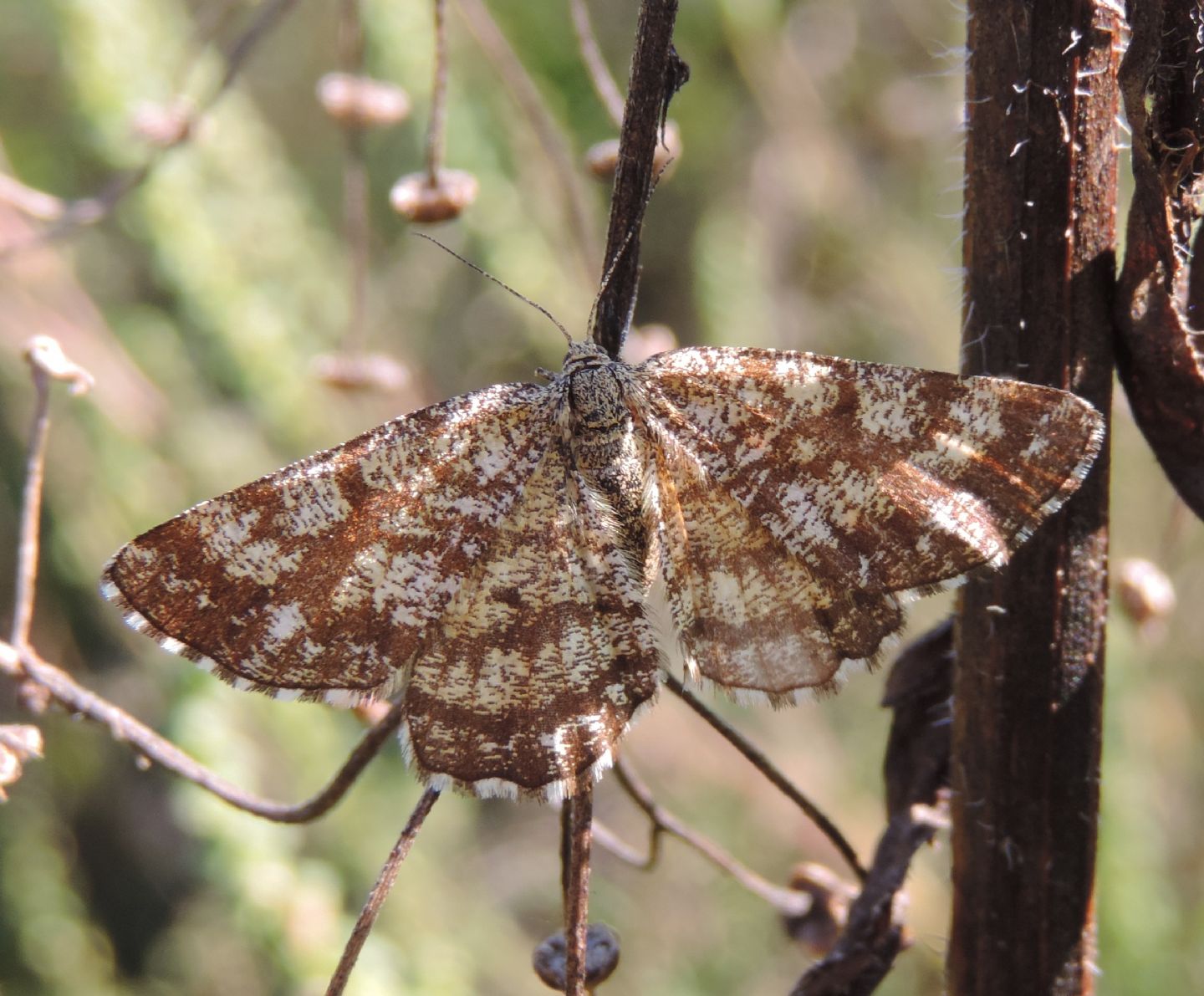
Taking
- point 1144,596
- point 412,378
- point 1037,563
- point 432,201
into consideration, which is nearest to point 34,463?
point 432,201

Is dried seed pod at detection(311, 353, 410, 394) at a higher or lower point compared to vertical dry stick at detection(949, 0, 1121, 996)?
higher

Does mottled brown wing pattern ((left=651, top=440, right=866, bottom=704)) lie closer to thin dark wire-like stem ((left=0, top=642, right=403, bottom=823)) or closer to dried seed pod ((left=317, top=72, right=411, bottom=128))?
thin dark wire-like stem ((left=0, top=642, right=403, bottom=823))

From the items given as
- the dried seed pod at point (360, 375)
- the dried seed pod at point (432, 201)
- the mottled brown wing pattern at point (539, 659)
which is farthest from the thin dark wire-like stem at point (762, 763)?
the dried seed pod at point (360, 375)

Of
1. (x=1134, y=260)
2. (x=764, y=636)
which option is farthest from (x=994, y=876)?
(x=1134, y=260)

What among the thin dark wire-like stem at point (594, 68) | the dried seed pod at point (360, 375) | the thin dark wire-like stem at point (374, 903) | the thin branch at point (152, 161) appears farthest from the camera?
the dried seed pod at point (360, 375)

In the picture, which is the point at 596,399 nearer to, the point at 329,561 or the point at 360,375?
the point at 329,561

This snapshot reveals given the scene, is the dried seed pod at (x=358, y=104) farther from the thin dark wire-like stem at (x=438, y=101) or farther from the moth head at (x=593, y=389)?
the moth head at (x=593, y=389)

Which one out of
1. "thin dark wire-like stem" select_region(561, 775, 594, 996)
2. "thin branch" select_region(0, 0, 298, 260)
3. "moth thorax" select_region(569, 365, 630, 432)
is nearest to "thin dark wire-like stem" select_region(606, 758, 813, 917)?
"thin dark wire-like stem" select_region(561, 775, 594, 996)
